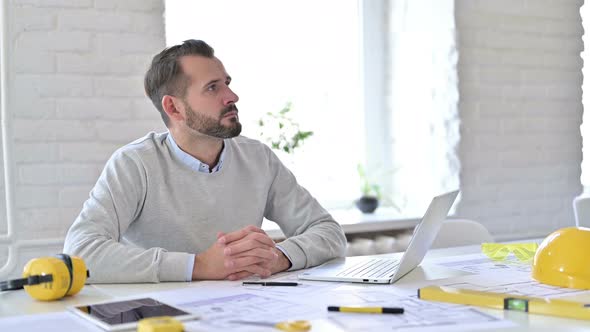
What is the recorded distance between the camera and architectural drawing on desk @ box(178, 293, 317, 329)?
1.22 m

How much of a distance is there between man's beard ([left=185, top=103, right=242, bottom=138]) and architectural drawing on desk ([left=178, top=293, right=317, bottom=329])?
2.50ft

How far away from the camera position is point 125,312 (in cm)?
128

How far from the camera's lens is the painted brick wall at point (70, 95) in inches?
95.0

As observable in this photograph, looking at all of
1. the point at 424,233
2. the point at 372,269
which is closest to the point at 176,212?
the point at 372,269

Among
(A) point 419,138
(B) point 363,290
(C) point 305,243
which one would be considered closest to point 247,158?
(C) point 305,243

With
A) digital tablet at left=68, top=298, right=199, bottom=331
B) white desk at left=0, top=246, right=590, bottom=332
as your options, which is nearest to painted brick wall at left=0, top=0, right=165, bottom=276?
white desk at left=0, top=246, right=590, bottom=332

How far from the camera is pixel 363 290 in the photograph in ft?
4.83

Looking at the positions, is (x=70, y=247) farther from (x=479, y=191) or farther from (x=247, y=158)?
(x=479, y=191)

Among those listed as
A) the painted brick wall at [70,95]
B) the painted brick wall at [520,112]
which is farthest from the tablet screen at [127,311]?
the painted brick wall at [520,112]

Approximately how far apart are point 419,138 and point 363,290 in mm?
1988

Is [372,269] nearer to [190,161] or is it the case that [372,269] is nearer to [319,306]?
[319,306]

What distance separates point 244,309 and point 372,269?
50 centimetres

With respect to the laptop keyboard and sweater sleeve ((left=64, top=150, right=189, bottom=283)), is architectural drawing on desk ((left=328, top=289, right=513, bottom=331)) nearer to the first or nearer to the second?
the laptop keyboard

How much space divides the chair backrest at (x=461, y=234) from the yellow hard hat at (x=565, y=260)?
0.74m
